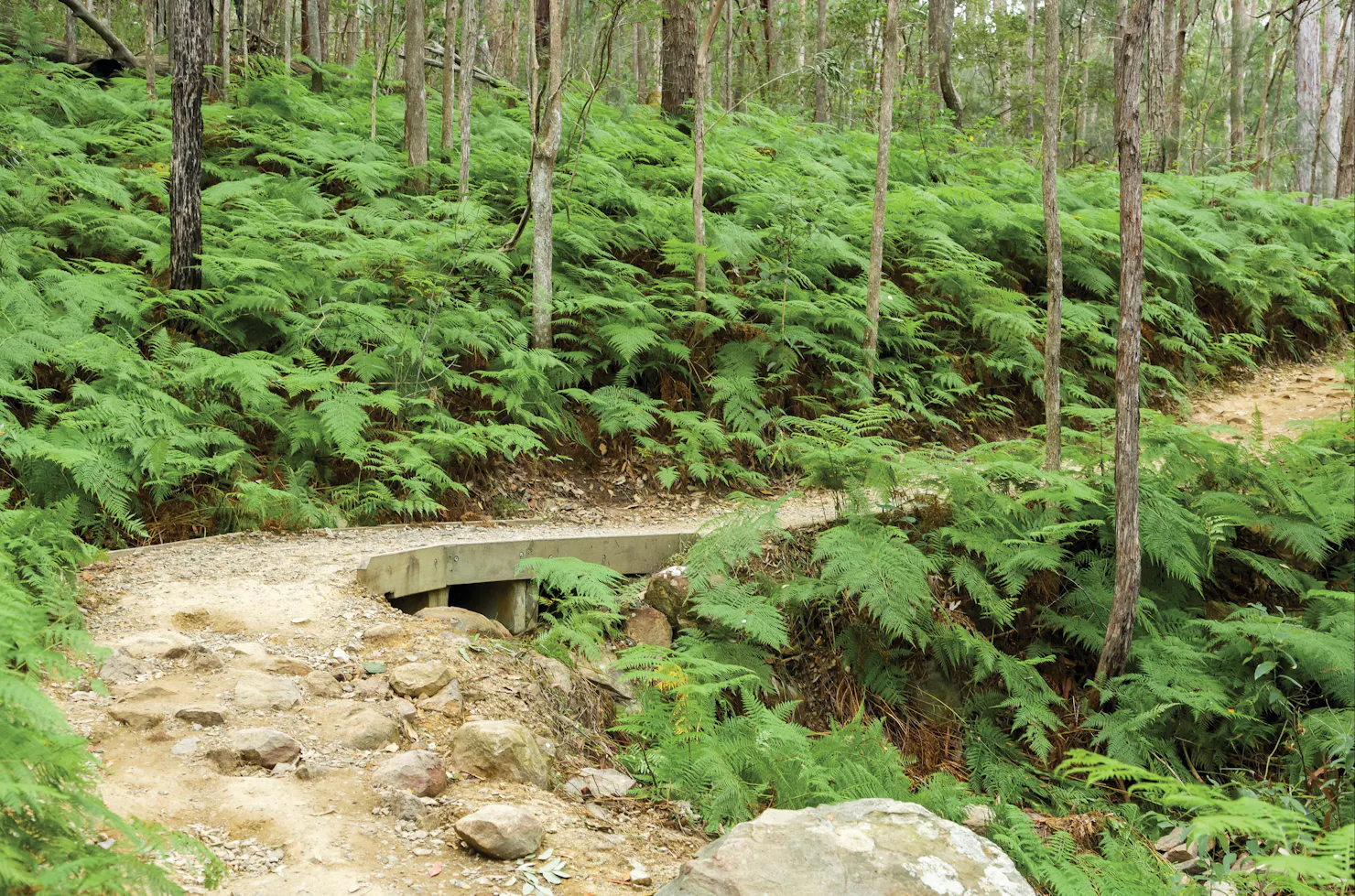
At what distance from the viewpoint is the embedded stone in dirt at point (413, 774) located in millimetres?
3611

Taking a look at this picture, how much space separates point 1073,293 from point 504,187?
753 centimetres

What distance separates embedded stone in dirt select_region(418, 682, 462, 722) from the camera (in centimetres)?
432

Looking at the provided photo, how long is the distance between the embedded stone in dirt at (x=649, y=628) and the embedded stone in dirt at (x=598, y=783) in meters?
1.77

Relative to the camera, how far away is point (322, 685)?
4.27 metres

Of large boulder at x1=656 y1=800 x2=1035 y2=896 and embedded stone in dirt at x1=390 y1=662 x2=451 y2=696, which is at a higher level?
large boulder at x1=656 y1=800 x2=1035 y2=896

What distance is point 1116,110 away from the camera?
5941mm

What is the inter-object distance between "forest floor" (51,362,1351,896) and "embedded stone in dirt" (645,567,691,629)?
121 centimetres

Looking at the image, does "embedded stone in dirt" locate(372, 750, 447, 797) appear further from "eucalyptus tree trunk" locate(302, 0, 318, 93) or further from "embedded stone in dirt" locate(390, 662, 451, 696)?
"eucalyptus tree trunk" locate(302, 0, 318, 93)

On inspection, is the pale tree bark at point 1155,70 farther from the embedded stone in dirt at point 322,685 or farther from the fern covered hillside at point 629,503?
the embedded stone in dirt at point 322,685

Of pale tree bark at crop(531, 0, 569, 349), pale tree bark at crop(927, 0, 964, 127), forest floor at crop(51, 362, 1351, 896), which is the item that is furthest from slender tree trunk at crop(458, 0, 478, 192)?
pale tree bark at crop(927, 0, 964, 127)

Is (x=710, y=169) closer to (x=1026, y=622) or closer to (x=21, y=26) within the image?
(x=1026, y=622)

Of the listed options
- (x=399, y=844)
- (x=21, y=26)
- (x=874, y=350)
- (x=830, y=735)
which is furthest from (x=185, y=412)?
(x=21, y=26)

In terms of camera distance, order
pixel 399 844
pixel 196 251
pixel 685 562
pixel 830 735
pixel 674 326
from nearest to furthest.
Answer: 1. pixel 399 844
2. pixel 830 735
3. pixel 685 562
4. pixel 196 251
5. pixel 674 326

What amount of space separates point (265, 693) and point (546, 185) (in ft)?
18.5
